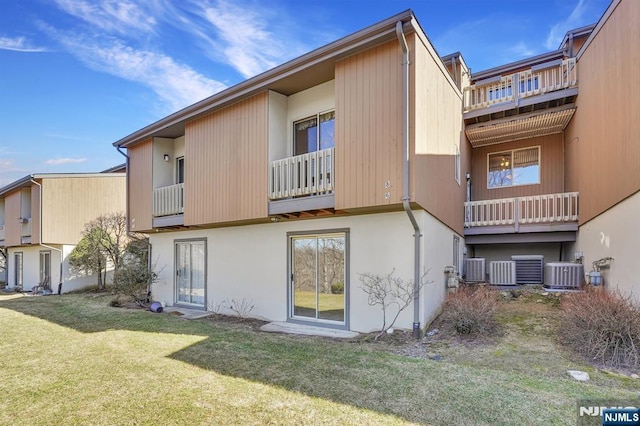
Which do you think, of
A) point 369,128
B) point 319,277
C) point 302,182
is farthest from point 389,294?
point 369,128

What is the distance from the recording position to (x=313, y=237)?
26.9 ft

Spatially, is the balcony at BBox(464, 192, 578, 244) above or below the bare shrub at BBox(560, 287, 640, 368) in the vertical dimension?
above

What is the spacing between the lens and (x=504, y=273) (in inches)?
426

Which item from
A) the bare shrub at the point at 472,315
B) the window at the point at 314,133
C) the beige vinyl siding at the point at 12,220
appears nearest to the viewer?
the bare shrub at the point at 472,315

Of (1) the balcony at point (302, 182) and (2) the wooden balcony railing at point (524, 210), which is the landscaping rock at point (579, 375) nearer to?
(1) the balcony at point (302, 182)

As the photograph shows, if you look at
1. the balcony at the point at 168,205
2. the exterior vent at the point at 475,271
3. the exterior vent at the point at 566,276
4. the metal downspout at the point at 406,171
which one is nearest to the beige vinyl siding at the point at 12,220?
the balcony at the point at 168,205

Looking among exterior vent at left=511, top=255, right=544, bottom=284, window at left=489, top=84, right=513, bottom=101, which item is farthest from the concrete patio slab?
window at left=489, top=84, right=513, bottom=101

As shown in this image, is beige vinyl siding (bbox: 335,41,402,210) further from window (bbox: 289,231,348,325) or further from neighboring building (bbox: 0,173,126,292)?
neighboring building (bbox: 0,173,126,292)

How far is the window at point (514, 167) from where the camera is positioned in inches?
511

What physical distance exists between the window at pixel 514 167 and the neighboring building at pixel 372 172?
55 mm

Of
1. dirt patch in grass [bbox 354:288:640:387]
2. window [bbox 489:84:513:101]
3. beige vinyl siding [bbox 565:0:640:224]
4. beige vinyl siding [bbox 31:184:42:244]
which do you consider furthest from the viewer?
beige vinyl siding [bbox 31:184:42:244]

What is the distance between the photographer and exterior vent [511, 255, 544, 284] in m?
11.2

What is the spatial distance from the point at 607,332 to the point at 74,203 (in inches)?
783

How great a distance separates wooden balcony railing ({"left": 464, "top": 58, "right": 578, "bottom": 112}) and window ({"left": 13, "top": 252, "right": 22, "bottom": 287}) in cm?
2444
